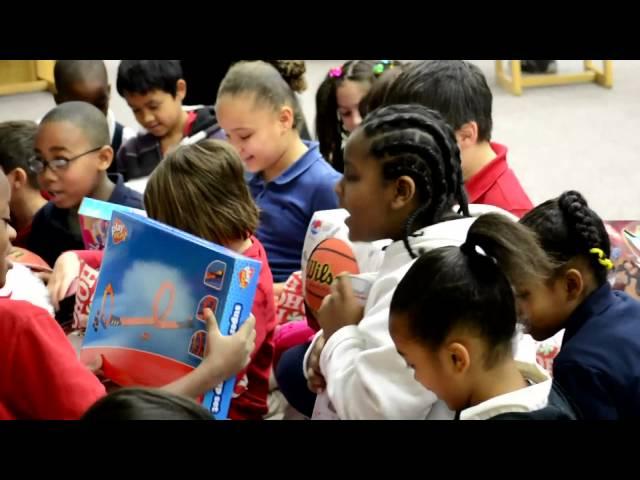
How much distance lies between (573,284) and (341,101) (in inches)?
65.6

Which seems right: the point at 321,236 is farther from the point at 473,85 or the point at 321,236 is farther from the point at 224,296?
the point at 473,85

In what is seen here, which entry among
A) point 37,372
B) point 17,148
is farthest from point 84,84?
point 37,372

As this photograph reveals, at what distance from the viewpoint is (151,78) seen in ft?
10.5

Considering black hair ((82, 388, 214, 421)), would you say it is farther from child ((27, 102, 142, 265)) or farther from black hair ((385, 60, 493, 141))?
child ((27, 102, 142, 265))

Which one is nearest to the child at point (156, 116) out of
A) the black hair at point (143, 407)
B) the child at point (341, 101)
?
the child at point (341, 101)

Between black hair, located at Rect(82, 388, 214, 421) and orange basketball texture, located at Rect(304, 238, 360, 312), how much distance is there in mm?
891

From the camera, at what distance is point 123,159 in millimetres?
3328

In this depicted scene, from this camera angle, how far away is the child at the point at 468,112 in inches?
84.6

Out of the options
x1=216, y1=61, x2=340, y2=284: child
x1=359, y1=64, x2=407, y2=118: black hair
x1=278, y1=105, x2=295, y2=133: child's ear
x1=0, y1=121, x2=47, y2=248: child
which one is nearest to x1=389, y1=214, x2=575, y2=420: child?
x1=359, y1=64, x2=407, y2=118: black hair

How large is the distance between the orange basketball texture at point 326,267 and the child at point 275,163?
2.28ft
